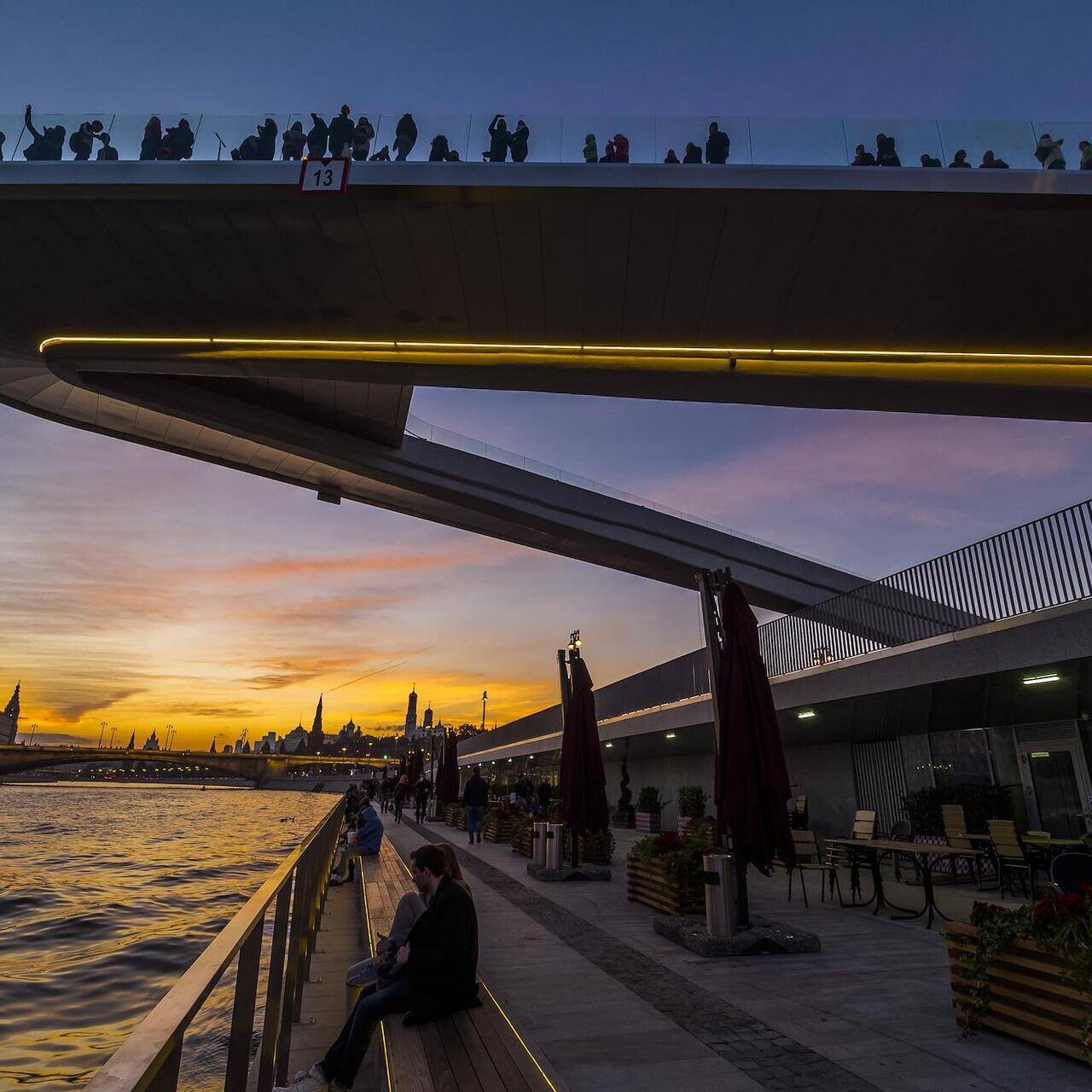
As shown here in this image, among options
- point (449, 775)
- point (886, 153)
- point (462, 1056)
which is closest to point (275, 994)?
point (462, 1056)

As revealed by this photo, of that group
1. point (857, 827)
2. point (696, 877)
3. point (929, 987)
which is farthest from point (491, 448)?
point (929, 987)

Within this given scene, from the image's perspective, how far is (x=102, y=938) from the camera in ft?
37.1

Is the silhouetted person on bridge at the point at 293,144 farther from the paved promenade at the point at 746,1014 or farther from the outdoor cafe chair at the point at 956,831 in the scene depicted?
the outdoor cafe chair at the point at 956,831

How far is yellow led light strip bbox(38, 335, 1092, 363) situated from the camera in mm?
18688

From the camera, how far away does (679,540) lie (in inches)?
1308

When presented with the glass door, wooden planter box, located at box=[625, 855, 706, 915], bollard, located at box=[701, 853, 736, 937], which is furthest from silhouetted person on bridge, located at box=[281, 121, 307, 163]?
the glass door

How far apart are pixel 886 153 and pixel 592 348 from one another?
7974 mm

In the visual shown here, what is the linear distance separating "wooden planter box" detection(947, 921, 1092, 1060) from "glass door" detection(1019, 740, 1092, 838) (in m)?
9.88

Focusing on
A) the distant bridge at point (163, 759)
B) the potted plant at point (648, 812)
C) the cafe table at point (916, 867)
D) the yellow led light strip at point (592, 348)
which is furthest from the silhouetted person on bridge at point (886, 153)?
the distant bridge at point (163, 759)

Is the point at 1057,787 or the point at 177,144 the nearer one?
the point at 1057,787

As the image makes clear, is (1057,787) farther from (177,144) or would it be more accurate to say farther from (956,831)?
(177,144)

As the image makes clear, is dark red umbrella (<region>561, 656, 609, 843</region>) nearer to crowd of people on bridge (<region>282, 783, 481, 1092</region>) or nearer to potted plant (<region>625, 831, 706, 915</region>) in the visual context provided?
potted plant (<region>625, 831, 706, 915</region>)

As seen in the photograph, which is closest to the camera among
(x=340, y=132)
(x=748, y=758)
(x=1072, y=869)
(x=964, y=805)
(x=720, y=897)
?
(x=1072, y=869)

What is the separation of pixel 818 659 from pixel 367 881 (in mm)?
10913
